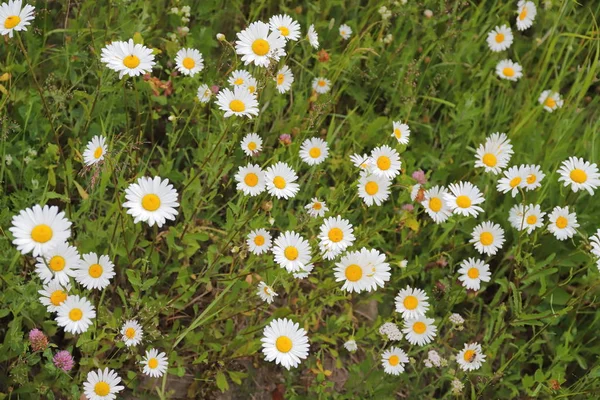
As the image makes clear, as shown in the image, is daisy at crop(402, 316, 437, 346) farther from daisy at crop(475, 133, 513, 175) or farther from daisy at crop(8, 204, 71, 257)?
daisy at crop(8, 204, 71, 257)

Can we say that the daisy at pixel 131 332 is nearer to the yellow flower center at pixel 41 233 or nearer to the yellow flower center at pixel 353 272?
the yellow flower center at pixel 41 233

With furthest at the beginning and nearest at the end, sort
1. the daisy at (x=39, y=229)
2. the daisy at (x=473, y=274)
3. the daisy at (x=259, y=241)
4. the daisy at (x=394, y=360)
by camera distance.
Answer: the daisy at (x=473, y=274), the daisy at (x=394, y=360), the daisy at (x=259, y=241), the daisy at (x=39, y=229)

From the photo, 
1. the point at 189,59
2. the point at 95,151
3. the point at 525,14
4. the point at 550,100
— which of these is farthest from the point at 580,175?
the point at 95,151

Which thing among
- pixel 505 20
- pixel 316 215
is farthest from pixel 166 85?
pixel 505 20

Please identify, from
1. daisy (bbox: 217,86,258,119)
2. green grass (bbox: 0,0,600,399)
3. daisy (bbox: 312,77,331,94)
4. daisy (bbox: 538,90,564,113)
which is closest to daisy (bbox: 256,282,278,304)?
green grass (bbox: 0,0,600,399)

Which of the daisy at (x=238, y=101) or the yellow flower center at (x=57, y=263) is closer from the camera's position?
the yellow flower center at (x=57, y=263)

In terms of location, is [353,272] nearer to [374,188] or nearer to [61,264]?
[374,188]

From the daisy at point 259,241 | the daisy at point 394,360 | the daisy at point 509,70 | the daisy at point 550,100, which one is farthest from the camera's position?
the daisy at point 509,70

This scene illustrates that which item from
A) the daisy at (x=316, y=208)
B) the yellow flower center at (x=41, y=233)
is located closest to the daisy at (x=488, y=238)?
the daisy at (x=316, y=208)
